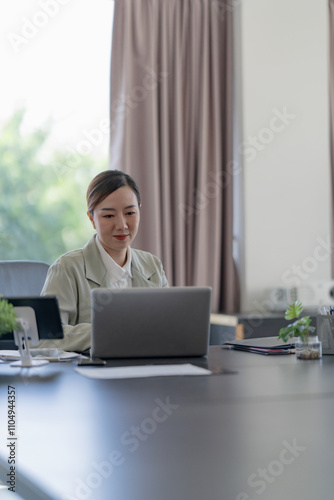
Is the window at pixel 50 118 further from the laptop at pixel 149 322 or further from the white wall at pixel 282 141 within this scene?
the laptop at pixel 149 322

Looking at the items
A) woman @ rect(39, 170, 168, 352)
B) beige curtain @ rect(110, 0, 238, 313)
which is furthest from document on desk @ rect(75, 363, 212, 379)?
beige curtain @ rect(110, 0, 238, 313)

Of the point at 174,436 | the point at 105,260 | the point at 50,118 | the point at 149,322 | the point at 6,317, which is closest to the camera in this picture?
the point at 174,436

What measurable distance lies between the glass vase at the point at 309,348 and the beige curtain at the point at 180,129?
203 centimetres

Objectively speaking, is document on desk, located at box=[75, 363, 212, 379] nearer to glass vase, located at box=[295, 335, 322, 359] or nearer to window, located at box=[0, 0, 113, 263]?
glass vase, located at box=[295, 335, 322, 359]

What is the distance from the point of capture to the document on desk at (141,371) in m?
1.74

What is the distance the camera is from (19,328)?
6.02ft

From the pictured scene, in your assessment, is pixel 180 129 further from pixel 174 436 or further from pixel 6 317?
pixel 174 436

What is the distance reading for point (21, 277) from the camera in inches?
109

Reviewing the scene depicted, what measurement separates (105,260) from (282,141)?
2.00 metres

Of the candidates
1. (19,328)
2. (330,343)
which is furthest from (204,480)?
(330,343)

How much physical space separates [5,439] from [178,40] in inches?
136

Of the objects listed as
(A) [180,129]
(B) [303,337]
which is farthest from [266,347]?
(A) [180,129]

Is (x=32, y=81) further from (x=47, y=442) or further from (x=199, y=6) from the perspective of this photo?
(x=47, y=442)

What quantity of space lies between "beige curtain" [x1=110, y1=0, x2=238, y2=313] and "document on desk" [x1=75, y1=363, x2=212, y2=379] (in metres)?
2.23
